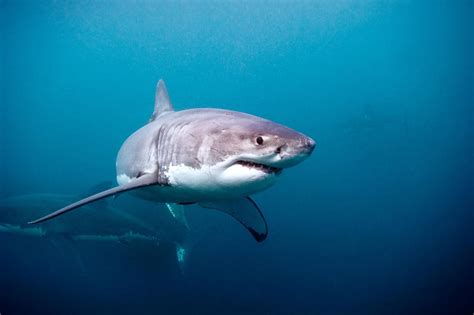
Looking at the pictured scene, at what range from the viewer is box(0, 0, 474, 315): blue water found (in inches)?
599

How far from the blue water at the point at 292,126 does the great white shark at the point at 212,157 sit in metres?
8.07

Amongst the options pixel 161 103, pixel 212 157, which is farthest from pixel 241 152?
pixel 161 103

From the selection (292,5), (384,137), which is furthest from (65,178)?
(292,5)

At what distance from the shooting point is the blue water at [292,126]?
1520 cm

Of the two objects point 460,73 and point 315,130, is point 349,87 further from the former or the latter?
point 460,73

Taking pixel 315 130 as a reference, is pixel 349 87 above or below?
above

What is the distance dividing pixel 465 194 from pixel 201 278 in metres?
30.0

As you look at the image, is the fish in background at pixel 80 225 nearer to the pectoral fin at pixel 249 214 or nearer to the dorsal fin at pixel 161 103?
the dorsal fin at pixel 161 103

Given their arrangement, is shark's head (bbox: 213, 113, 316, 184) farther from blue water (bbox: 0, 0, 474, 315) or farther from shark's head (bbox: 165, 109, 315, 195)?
blue water (bbox: 0, 0, 474, 315)

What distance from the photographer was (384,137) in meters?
33.2

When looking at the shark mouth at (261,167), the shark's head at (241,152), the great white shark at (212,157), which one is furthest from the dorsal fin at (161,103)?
the shark mouth at (261,167)

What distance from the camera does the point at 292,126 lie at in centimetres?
4781

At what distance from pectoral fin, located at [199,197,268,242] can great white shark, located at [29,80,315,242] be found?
85 cm

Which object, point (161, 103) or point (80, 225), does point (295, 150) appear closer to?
point (161, 103)
